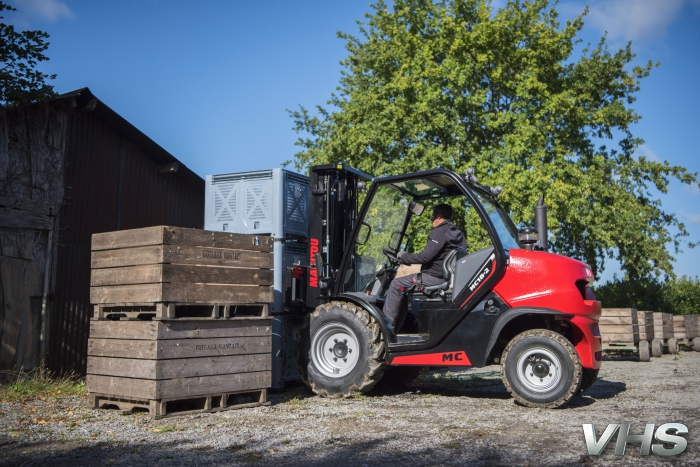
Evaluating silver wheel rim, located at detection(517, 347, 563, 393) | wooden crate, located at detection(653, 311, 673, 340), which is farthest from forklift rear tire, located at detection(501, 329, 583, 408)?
wooden crate, located at detection(653, 311, 673, 340)

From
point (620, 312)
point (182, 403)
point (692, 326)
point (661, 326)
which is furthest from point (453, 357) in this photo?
point (692, 326)

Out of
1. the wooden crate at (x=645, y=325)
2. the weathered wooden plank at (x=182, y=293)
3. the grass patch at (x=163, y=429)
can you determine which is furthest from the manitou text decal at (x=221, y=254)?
the wooden crate at (x=645, y=325)

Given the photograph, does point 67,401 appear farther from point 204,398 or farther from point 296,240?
point 296,240

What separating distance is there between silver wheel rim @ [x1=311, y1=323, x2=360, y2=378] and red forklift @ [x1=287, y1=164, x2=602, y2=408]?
1cm

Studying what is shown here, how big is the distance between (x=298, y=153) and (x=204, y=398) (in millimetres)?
19202

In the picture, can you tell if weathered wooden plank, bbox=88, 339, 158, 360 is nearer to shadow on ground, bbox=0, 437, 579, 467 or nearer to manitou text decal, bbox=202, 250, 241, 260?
manitou text decal, bbox=202, 250, 241, 260

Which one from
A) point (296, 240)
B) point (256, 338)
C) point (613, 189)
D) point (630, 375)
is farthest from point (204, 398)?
point (613, 189)

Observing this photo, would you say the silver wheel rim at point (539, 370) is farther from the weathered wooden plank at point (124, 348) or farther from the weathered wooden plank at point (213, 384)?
the weathered wooden plank at point (124, 348)

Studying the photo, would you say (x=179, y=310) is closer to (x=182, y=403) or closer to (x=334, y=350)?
(x=182, y=403)

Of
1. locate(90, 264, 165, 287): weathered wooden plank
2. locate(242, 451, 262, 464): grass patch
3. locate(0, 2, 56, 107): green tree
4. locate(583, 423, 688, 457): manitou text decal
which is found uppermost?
locate(0, 2, 56, 107): green tree

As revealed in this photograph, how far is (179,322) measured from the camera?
721cm

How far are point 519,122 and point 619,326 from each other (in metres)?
7.70

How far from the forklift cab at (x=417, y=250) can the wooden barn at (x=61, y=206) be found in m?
5.26

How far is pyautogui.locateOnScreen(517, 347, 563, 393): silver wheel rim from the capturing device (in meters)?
7.52
